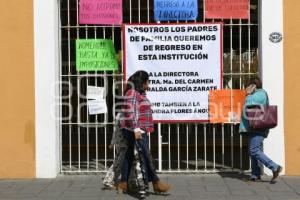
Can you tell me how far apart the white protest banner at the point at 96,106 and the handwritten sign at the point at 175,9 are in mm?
1708

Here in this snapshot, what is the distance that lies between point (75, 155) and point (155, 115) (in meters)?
3.67

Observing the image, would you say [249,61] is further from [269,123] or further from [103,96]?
[103,96]

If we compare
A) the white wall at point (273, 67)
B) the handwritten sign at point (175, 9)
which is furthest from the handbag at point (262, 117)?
the handwritten sign at point (175, 9)

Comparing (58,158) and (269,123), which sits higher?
(269,123)

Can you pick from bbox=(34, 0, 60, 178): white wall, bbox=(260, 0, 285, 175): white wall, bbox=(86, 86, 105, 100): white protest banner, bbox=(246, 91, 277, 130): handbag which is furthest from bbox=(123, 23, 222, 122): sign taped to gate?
bbox=(34, 0, 60, 178): white wall

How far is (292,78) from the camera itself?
369 inches

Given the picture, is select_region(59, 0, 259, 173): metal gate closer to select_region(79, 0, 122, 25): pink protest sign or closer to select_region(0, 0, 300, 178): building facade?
select_region(0, 0, 300, 178): building facade

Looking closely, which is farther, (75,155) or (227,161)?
(75,155)

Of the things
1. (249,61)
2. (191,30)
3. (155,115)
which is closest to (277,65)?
(249,61)

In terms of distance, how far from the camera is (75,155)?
12.9m

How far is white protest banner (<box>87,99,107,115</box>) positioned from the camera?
387 inches

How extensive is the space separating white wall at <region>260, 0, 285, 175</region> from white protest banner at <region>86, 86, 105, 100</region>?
2.70 meters

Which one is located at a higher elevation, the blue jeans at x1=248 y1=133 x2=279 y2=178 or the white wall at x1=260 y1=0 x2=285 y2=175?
the white wall at x1=260 y1=0 x2=285 y2=175

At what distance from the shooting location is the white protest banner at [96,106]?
9.84 metres
